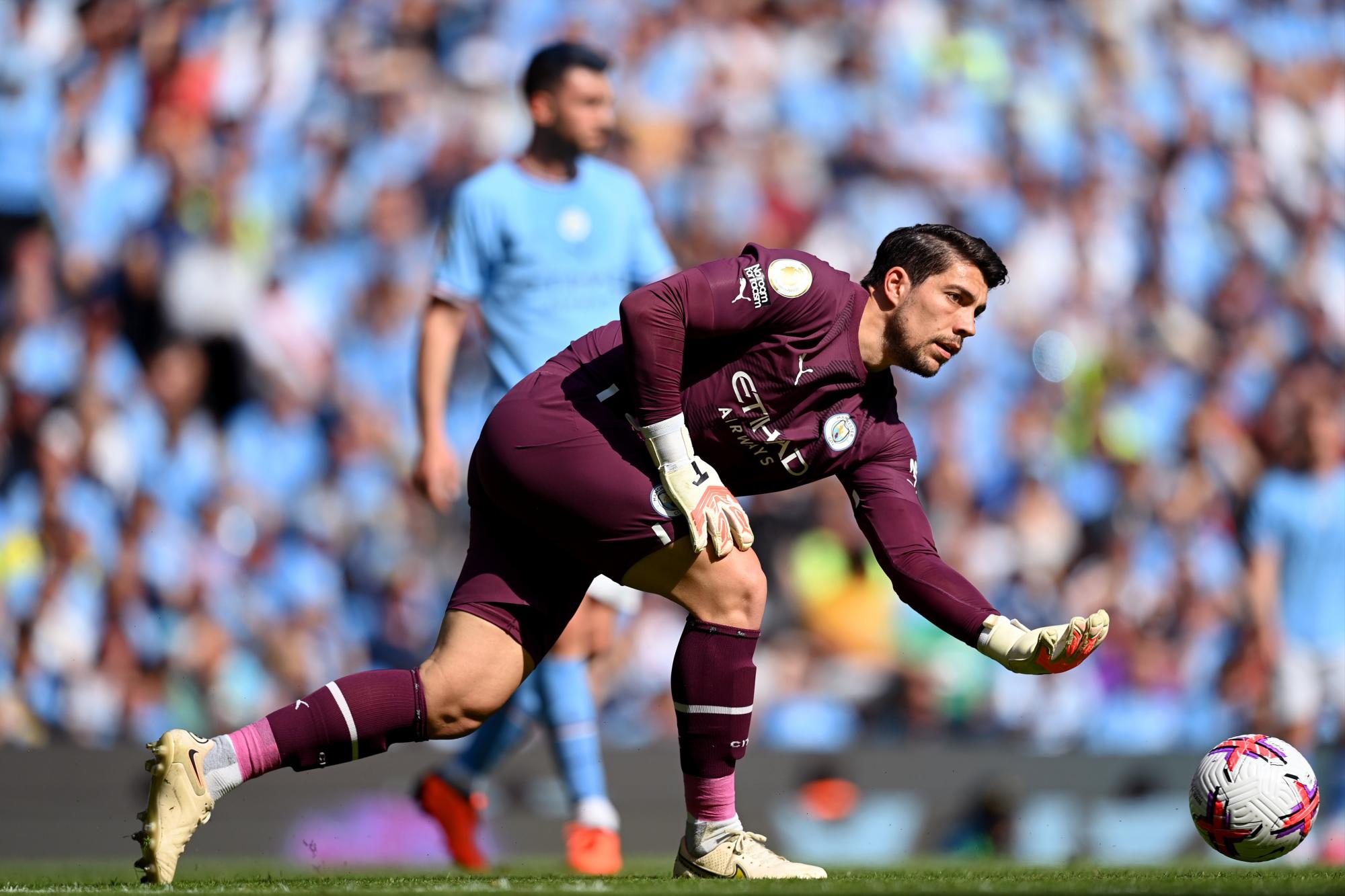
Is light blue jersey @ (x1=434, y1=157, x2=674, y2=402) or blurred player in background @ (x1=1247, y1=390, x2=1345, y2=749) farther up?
light blue jersey @ (x1=434, y1=157, x2=674, y2=402)

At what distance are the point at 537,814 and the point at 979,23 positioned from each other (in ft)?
18.5

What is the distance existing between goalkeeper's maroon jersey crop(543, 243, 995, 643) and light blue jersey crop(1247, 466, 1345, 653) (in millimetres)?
4609

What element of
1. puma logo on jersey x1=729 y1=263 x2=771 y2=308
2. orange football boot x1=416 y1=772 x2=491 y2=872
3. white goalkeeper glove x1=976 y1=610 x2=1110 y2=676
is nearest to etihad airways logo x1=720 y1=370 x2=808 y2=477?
puma logo on jersey x1=729 y1=263 x2=771 y2=308

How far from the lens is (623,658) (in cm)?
811

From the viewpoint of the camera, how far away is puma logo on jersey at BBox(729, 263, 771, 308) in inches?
155

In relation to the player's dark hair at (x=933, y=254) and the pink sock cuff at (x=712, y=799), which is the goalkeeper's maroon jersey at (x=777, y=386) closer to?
the player's dark hair at (x=933, y=254)

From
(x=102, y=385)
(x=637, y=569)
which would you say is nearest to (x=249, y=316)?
(x=102, y=385)

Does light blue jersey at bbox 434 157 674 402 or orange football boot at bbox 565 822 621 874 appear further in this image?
light blue jersey at bbox 434 157 674 402

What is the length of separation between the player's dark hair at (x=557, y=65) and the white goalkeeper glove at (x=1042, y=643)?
2.95 m

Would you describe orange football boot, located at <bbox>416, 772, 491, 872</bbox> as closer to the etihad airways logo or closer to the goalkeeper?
the goalkeeper

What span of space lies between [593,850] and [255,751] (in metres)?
1.93

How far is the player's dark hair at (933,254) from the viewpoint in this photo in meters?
4.12

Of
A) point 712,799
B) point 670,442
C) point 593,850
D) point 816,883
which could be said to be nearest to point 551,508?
point 670,442

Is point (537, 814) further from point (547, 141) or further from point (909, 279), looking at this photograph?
point (909, 279)
